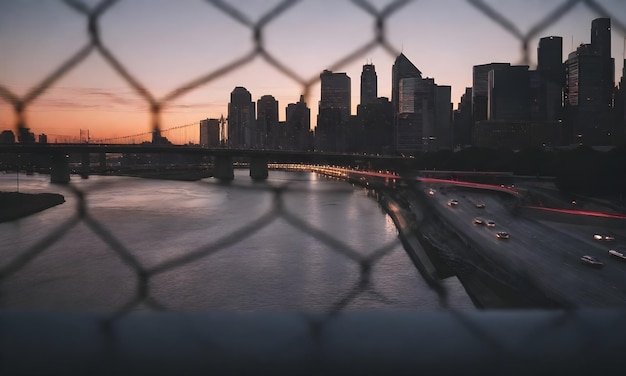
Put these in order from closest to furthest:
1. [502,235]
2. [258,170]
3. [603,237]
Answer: [258,170] < [603,237] < [502,235]

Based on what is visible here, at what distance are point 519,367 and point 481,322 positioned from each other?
0.21 ft

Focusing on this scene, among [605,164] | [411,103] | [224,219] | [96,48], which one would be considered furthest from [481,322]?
[605,164]

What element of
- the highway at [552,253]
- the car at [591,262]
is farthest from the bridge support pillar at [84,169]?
the car at [591,262]

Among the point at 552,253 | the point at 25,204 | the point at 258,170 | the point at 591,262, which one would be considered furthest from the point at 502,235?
the point at 25,204

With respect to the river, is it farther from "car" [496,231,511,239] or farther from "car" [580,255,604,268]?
"car" [496,231,511,239]

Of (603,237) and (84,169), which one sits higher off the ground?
(84,169)

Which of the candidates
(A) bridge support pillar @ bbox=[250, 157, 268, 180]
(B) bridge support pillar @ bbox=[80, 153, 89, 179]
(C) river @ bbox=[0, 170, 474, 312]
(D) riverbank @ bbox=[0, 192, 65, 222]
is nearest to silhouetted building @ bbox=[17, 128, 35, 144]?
(C) river @ bbox=[0, 170, 474, 312]

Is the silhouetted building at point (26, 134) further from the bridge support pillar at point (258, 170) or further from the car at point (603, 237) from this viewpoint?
the car at point (603, 237)

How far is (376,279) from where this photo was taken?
6633 mm

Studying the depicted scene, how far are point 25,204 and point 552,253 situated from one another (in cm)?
920

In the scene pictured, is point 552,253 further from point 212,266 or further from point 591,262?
point 212,266

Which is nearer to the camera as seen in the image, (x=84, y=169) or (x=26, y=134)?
(x=26, y=134)

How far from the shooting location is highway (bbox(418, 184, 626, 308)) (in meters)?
5.86

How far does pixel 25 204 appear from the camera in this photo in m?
9.36
